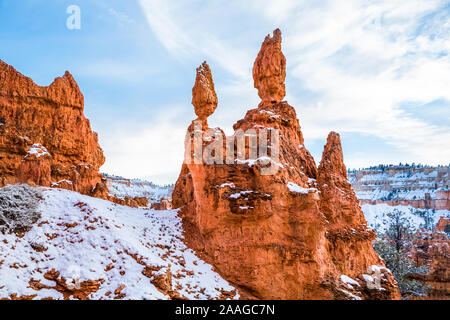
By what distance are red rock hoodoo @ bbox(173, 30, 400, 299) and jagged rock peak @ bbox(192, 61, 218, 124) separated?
1613mm

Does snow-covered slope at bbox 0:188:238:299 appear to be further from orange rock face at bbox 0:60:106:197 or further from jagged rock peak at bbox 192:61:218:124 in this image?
orange rock face at bbox 0:60:106:197

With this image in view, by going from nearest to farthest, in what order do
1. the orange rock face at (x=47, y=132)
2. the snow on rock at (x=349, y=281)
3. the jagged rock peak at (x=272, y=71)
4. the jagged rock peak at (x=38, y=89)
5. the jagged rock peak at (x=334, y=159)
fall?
the snow on rock at (x=349, y=281) < the jagged rock peak at (x=334, y=159) < the jagged rock peak at (x=272, y=71) < the orange rock face at (x=47, y=132) < the jagged rock peak at (x=38, y=89)

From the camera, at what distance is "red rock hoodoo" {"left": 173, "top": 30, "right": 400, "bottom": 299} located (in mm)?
15203

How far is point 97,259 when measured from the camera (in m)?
12.9

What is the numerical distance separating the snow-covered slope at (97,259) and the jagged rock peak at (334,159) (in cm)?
Result: 879

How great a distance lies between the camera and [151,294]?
11.8 meters

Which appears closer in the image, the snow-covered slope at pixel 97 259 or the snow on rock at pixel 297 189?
the snow-covered slope at pixel 97 259

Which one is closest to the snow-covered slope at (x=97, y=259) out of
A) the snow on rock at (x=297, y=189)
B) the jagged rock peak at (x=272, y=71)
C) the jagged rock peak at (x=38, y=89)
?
the snow on rock at (x=297, y=189)

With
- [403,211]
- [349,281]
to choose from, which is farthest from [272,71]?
[403,211]

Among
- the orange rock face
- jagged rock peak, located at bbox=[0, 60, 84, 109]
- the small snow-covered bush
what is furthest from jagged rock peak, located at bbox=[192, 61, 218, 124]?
jagged rock peak, located at bbox=[0, 60, 84, 109]

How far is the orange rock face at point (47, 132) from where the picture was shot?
2818 centimetres

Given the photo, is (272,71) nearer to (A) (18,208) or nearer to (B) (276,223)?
(B) (276,223)

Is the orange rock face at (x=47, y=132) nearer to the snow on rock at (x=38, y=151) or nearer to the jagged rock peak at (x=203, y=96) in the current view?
the snow on rock at (x=38, y=151)

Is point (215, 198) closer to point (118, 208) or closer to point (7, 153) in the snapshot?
point (118, 208)
